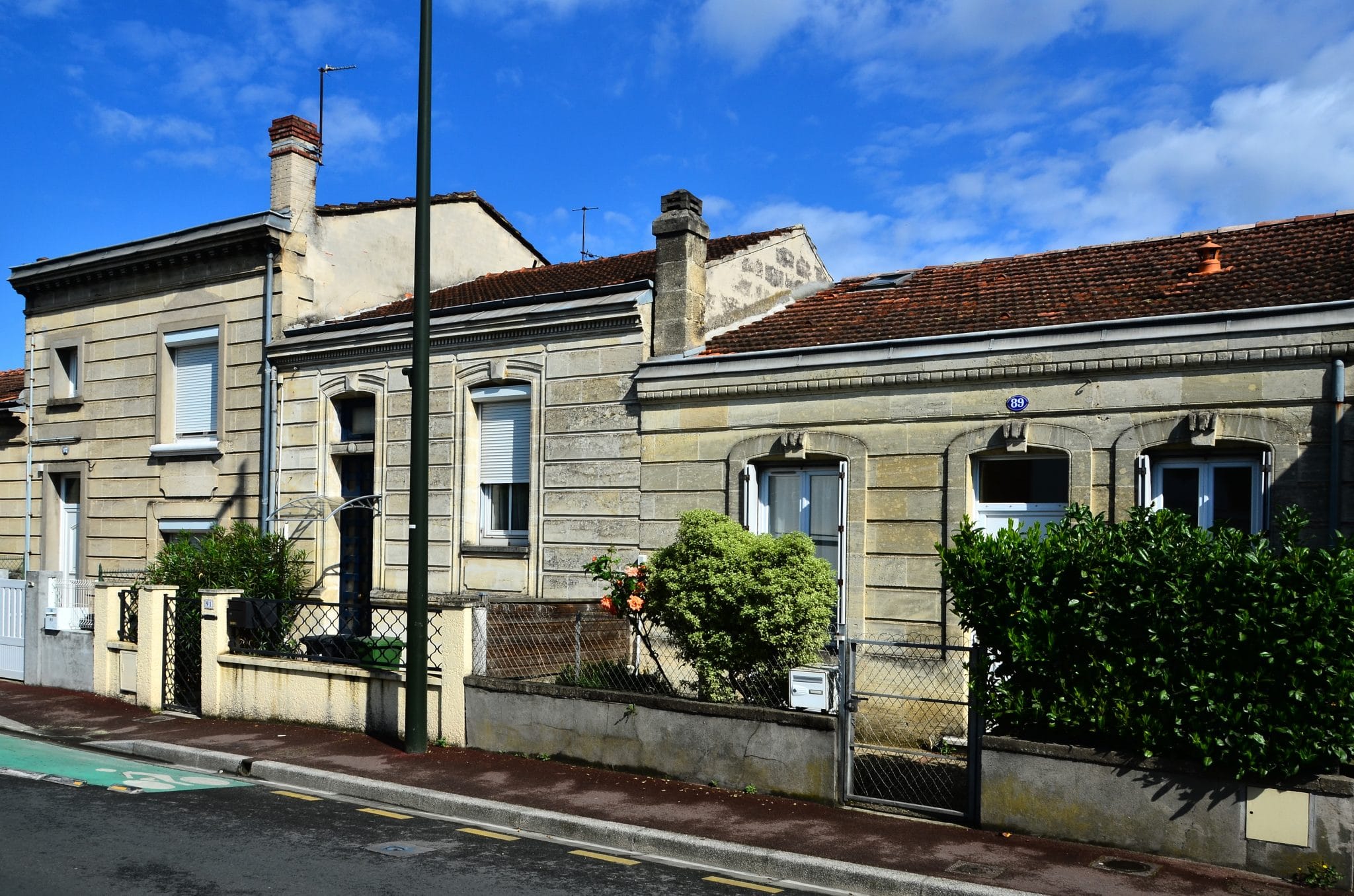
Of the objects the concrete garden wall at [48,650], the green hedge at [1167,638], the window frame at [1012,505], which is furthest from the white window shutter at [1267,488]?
the concrete garden wall at [48,650]

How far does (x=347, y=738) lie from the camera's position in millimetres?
11914

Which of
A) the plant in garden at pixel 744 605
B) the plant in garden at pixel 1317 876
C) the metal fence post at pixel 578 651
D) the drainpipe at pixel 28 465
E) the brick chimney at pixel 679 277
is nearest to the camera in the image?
the plant in garden at pixel 1317 876

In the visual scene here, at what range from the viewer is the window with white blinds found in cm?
1880

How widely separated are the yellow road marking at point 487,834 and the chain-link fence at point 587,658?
6.58ft

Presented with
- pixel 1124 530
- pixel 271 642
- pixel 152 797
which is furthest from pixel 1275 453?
pixel 271 642

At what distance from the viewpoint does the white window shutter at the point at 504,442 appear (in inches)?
614

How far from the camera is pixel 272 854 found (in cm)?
768

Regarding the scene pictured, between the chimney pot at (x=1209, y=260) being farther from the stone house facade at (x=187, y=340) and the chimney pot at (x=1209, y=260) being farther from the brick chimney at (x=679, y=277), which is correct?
the stone house facade at (x=187, y=340)

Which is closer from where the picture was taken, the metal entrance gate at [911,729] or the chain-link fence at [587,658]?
the metal entrance gate at [911,729]

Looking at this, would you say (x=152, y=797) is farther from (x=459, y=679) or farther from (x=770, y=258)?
(x=770, y=258)

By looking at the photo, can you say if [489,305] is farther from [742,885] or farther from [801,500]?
[742,885]

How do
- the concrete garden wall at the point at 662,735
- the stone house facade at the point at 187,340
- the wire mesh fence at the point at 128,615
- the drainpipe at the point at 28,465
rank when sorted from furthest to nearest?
the drainpipe at the point at 28,465 < the stone house facade at the point at 187,340 < the wire mesh fence at the point at 128,615 < the concrete garden wall at the point at 662,735

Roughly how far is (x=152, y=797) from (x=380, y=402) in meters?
7.90

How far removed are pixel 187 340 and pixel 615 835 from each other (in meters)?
13.8
